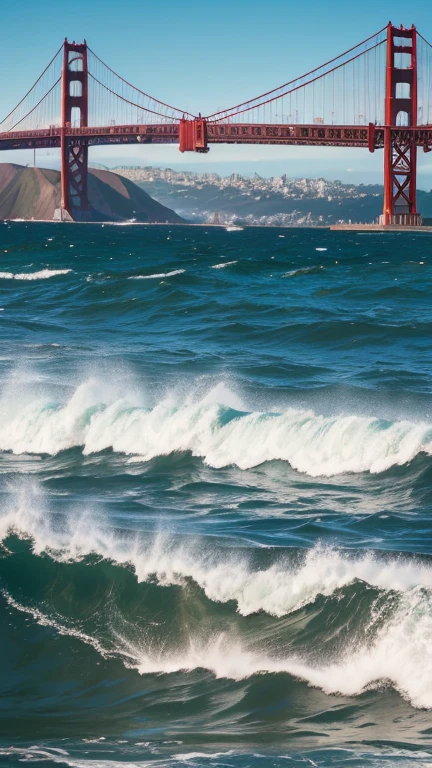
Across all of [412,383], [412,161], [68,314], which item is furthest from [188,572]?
[412,161]

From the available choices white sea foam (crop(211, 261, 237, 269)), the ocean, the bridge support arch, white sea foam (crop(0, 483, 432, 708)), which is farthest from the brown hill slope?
white sea foam (crop(0, 483, 432, 708))

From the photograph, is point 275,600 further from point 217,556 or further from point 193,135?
point 193,135

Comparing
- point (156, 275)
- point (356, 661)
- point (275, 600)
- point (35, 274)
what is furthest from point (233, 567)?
point (35, 274)

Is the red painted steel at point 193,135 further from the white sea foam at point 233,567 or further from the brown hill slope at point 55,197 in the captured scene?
the white sea foam at point 233,567

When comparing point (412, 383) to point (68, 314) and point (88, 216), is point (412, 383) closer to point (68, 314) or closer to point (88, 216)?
point (68, 314)

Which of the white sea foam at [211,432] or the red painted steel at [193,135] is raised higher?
the red painted steel at [193,135]

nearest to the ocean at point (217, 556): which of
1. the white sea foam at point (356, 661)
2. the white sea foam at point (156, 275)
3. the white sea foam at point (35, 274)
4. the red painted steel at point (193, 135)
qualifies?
the white sea foam at point (356, 661)
